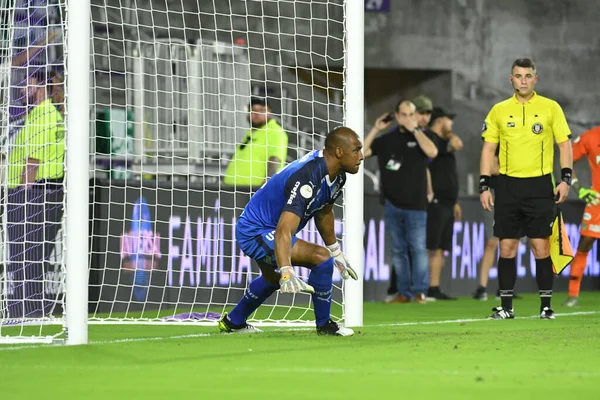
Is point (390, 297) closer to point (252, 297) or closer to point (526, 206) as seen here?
point (526, 206)

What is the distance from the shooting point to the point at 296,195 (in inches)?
282

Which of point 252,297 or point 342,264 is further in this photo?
point 252,297

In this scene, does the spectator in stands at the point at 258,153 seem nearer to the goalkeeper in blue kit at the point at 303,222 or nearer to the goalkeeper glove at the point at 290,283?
the goalkeeper in blue kit at the point at 303,222

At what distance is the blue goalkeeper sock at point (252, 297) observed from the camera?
26.2 ft

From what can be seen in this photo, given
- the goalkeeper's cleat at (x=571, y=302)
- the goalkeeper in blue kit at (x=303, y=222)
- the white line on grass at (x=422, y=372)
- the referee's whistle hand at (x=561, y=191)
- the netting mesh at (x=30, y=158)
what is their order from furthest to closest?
the goalkeeper's cleat at (x=571, y=302), the referee's whistle hand at (x=561, y=191), the netting mesh at (x=30, y=158), the goalkeeper in blue kit at (x=303, y=222), the white line on grass at (x=422, y=372)

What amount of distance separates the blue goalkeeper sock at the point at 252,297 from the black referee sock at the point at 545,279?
2850 millimetres

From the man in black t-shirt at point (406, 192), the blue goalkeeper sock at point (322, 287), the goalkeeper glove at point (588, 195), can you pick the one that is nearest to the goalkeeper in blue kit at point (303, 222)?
the blue goalkeeper sock at point (322, 287)

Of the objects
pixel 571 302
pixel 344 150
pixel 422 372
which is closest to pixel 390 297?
pixel 571 302

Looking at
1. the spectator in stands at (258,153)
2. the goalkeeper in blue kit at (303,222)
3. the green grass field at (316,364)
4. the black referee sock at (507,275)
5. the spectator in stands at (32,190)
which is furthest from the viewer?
the spectator in stands at (258,153)

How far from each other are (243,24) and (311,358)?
43.1 feet

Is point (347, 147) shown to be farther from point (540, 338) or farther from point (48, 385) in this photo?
point (48, 385)

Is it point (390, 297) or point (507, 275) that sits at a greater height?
point (507, 275)

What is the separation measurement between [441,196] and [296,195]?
766 centimetres

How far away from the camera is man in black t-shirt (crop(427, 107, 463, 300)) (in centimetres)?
1448
